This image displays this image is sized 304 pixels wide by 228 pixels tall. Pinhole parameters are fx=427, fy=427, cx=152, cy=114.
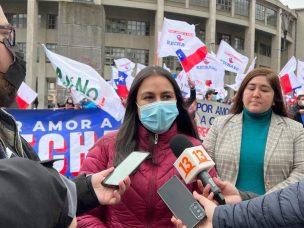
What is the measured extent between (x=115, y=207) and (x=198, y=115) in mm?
5797

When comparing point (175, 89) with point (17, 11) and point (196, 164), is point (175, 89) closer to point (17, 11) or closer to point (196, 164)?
point (196, 164)

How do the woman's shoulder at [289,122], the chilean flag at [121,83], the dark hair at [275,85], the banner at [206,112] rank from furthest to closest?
the chilean flag at [121,83] → the banner at [206,112] → the dark hair at [275,85] → the woman's shoulder at [289,122]

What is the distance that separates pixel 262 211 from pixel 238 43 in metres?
51.8

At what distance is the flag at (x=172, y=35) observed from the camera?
941 centimetres

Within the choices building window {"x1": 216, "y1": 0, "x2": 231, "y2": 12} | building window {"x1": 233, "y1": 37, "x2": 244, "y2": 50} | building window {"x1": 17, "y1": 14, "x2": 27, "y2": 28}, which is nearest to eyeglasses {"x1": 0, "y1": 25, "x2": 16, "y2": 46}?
building window {"x1": 17, "y1": 14, "x2": 27, "y2": 28}

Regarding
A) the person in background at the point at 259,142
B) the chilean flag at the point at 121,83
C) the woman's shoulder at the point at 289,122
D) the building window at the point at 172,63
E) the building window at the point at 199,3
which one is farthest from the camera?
the building window at the point at 172,63

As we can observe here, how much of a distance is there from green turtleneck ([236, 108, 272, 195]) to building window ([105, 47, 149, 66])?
42.7 m

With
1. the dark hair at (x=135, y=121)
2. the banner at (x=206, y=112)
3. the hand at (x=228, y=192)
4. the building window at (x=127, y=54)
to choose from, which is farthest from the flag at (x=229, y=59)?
the building window at (x=127, y=54)

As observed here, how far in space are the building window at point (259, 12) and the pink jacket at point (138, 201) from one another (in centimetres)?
5134

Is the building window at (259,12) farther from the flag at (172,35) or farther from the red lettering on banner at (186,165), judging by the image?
the red lettering on banner at (186,165)

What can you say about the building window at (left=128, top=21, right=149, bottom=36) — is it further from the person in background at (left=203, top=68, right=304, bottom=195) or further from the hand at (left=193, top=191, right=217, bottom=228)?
the hand at (left=193, top=191, right=217, bottom=228)

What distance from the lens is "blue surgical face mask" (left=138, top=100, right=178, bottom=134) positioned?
2.57 metres

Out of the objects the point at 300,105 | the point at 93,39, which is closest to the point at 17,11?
the point at 93,39

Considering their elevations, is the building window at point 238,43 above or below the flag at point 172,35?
above
